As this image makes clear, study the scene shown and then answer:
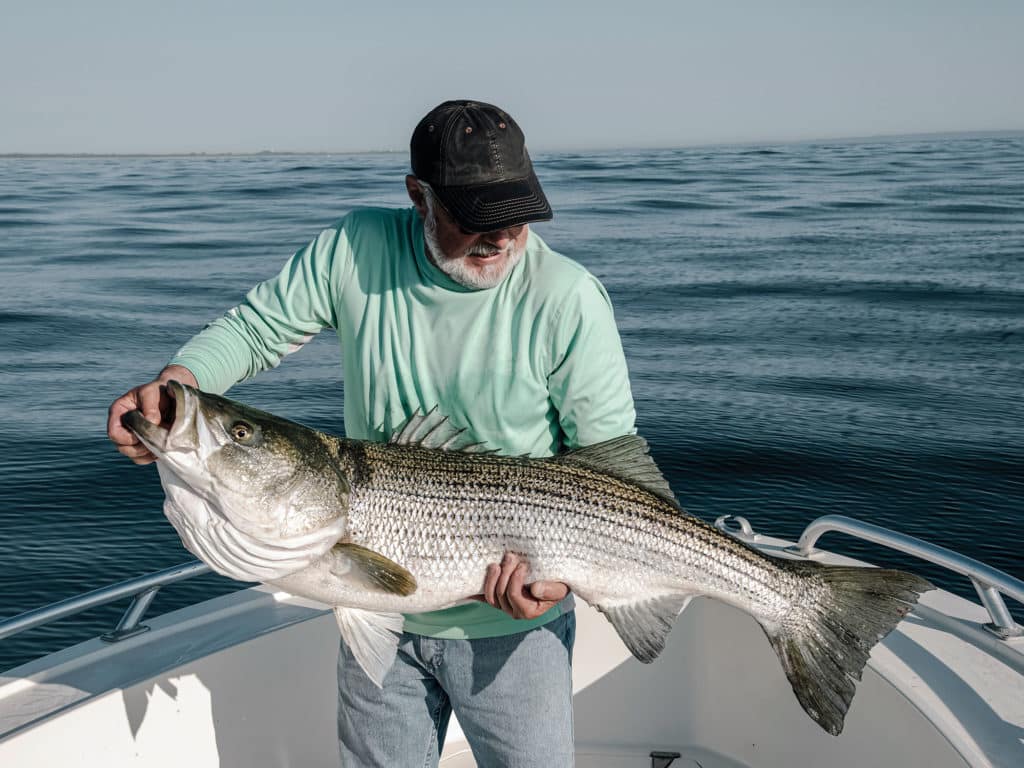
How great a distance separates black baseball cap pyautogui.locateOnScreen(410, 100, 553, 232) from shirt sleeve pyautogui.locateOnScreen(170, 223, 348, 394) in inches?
14.2

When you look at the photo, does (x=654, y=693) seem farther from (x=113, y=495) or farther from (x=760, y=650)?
(x=113, y=495)

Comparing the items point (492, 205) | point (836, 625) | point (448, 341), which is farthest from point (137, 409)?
point (836, 625)

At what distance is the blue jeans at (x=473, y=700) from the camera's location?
108 inches

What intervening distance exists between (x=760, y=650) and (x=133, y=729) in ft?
8.24

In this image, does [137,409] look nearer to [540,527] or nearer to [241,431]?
[241,431]

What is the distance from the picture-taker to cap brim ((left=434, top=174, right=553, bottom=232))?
257 cm

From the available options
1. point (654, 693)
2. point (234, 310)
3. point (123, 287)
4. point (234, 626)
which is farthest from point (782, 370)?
point (123, 287)

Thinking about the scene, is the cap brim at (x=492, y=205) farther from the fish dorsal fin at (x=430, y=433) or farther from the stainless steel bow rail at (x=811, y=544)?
the stainless steel bow rail at (x=811, y=544)

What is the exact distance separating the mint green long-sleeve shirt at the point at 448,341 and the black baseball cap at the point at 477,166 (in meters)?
0.20

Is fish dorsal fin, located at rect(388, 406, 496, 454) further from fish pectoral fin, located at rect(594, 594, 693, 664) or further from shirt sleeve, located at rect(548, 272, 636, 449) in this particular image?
fish pectoral fin, located at rect(594, 594, 693, 664)

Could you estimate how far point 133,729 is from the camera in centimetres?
360

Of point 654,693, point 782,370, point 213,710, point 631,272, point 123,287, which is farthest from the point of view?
point 631,272

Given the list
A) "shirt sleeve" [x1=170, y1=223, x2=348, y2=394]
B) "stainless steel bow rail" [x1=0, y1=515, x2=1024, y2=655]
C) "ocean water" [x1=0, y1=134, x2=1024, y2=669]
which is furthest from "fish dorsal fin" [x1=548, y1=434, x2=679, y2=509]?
"ocean water" [x1=0, y1=134, x2=1024, y2=669]

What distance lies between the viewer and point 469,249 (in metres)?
2.65
